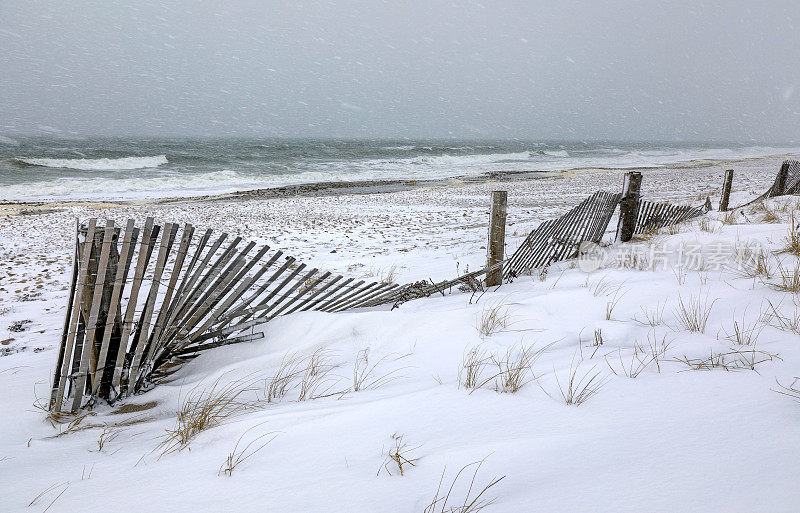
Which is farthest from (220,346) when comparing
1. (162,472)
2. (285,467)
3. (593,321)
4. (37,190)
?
(37,190)

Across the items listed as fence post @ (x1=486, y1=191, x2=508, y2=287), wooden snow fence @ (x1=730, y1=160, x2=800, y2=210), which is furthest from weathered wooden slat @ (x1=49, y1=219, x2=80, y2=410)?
wooden snow fence @ (x1=730, y1=160, x2=800, y2=210)

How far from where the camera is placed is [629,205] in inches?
248

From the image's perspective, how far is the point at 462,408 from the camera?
2.03m

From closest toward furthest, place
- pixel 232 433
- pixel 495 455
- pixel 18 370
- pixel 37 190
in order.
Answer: pixel 495 455, pixel 232 433, pixel 18 370, pixel 37 190

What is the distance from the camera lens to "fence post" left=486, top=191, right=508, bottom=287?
15.2ft

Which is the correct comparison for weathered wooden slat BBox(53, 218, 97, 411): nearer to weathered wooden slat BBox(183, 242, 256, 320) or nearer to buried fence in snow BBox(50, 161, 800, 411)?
buried fence in snow BBox(50, 161, 800, 411)

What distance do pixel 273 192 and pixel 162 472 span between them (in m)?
20.5

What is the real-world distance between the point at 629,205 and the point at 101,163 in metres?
35.6

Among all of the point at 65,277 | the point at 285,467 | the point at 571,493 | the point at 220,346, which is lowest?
the point at 65,277

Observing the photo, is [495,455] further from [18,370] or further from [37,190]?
[37,190]

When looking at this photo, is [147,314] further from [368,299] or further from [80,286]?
[368,299]

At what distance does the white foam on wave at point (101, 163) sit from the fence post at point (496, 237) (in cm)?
3227

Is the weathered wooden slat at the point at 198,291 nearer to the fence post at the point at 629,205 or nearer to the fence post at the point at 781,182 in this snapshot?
the fence post at the point at 629,205

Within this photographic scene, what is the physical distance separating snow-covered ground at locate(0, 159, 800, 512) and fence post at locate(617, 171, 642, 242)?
6.32 feet
